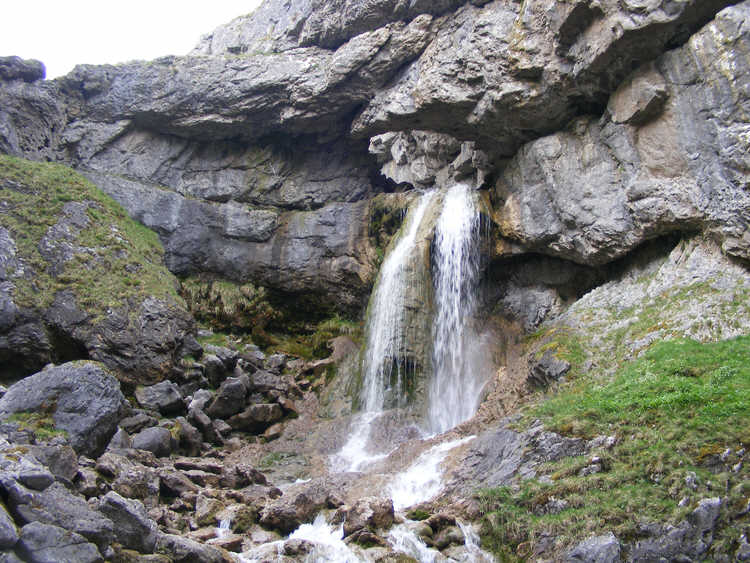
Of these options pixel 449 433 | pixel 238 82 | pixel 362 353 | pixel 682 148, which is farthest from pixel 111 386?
A: pixel 238 82

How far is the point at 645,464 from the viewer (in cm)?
820

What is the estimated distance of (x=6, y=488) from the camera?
5465mm

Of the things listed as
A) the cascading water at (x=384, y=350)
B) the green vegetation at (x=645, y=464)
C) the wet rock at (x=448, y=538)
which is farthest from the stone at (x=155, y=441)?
the green vegetation at (x=645, y=464)

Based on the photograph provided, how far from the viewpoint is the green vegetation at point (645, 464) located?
7.39 m

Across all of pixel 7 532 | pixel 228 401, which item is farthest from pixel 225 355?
pixel 7 532

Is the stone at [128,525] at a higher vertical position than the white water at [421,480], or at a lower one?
higher

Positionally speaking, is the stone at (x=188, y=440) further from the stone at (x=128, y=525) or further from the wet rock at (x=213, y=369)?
the stone at (x=128, y=525)

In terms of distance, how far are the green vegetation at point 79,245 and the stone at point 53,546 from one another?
1376cm

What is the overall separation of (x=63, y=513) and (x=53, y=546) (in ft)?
2.06

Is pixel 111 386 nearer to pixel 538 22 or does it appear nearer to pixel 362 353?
pixel 362 353

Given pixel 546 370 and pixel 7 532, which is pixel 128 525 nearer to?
pixel 7 532

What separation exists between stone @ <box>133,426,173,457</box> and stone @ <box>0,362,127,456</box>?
2.13m

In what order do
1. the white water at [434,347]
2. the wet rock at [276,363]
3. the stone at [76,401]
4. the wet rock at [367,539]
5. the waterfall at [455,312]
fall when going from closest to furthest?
1. the wet rock at [367,539]
2. the stone at [76,401]
3. the white water at [434,347]
4. the waterfall at [455,312]
5. the wet rock at [276,363]

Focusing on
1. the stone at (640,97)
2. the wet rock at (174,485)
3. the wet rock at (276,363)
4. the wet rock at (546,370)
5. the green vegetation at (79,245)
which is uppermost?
the stone at (640,97)
